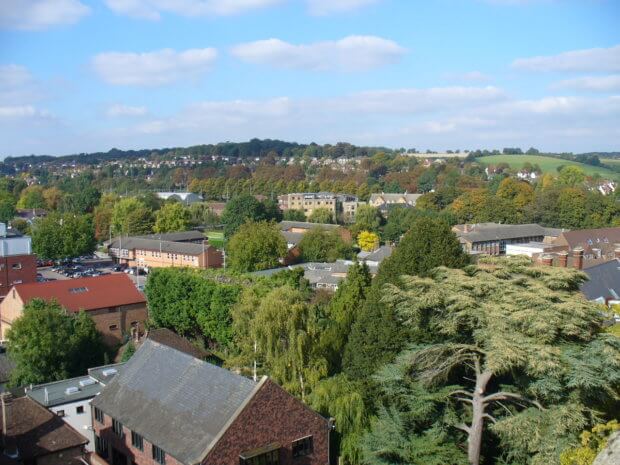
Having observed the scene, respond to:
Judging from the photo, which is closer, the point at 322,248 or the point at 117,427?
the point at 117,427

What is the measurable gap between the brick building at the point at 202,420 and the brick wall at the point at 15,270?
3110cm

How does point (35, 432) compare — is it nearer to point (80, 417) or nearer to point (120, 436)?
point (120, 436)

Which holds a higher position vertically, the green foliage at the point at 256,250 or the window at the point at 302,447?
the green foliage at the point at 256,250

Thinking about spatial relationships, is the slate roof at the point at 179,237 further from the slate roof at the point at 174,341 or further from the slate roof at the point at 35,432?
the slate roof at the point at 35,432

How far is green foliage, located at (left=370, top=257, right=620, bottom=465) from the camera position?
700 inches

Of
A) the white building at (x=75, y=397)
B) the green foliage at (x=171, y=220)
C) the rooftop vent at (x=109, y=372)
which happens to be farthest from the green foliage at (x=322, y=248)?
the white building at (x=75, y=397)

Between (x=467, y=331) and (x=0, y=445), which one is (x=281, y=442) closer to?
(x=467, y=331)

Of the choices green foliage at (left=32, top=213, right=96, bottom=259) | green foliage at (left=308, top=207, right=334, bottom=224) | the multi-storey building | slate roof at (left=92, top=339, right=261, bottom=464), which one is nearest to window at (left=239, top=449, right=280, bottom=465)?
slate roof at (left=92, top=339, right=261, bottom=464)

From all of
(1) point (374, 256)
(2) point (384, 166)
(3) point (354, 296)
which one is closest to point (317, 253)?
(1) point (374, 256)

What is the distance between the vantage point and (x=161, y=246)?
229ft

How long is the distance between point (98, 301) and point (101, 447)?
1544cm

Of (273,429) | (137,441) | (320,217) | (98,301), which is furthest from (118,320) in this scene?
(320,217)

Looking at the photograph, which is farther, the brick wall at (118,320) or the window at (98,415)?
the brick wall at (118,320)

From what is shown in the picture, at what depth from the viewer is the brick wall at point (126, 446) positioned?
19844mm
